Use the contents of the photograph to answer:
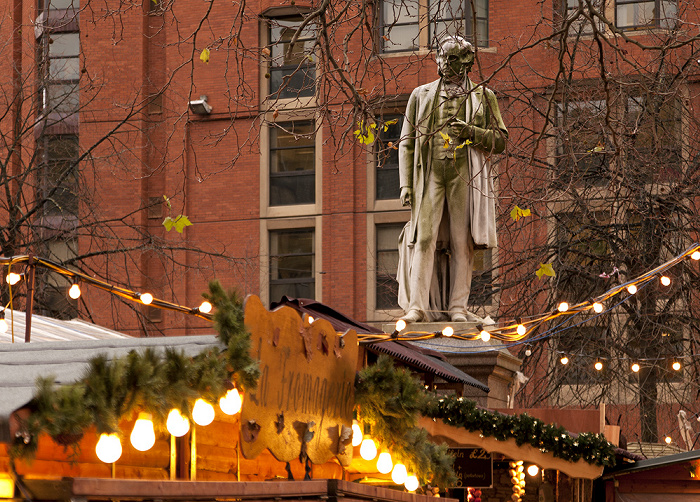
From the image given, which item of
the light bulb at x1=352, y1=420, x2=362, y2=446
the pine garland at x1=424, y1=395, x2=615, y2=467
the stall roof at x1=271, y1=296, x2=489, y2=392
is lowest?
the light bulb at x1=352, y1=420, x2=362, y2=446

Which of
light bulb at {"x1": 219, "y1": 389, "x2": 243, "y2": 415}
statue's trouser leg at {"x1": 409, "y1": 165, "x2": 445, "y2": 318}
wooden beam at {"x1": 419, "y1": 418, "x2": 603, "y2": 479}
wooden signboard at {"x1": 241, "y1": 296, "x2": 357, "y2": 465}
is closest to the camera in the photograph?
light bulb at {"x1": 219, "y1": 389, "x2": 243, "y2": 415}

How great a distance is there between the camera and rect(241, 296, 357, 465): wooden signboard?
6.14 m

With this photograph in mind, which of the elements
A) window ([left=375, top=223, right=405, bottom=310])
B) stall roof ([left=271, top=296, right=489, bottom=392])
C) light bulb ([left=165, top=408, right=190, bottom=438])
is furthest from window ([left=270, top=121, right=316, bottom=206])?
light bulb ([left=165, top=408, right=190, bottom=438])

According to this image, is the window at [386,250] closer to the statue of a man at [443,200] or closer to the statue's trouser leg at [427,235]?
the statue of a man at [443,200]

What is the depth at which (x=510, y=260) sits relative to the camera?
766 inches

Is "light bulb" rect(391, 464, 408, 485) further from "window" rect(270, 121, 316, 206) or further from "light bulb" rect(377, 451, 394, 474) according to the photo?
"window" rect(270, 121, 316, 206)

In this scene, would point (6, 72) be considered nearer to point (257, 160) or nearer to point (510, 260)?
point (257, 160)

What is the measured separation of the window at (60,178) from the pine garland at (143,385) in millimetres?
12043

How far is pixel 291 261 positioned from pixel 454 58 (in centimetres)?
1878

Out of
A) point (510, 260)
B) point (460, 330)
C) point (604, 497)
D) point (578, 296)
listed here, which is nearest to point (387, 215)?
point (510, 260)

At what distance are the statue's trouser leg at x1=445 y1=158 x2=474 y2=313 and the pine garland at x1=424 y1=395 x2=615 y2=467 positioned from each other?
148 cm

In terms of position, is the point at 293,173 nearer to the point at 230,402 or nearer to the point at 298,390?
the point at 298,390

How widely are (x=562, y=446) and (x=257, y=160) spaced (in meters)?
19.8

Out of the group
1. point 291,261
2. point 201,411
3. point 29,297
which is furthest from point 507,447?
point 291,261
